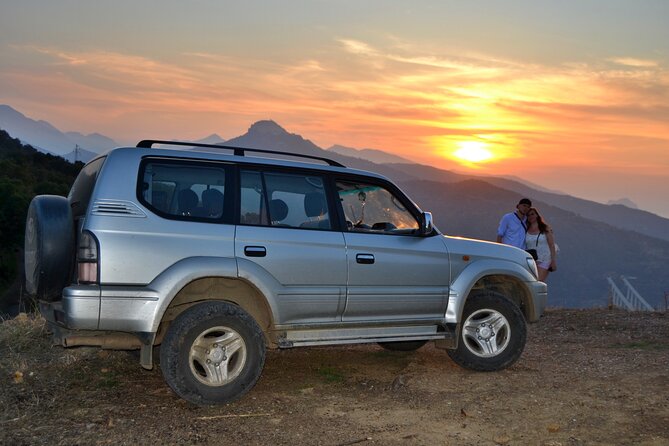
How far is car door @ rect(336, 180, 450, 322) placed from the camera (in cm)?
623

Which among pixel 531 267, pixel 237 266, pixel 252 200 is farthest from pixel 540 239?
pixel 237 266

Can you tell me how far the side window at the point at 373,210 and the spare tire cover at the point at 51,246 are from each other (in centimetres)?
230

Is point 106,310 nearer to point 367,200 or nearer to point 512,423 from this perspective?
point 367,200

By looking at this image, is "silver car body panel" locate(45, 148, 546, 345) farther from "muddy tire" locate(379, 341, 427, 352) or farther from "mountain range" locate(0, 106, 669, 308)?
"mountain range" locate(0, 106, 669, 308)

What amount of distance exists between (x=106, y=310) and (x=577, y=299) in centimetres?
15811

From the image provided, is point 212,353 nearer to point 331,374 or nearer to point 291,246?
point 291,246

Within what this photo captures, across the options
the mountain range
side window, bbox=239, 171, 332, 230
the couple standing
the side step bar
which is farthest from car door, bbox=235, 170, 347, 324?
the mountain range

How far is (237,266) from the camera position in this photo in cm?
560

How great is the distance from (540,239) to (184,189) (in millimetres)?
6485

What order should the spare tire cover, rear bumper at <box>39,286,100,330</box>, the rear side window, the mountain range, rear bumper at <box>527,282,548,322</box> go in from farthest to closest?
the mountain range
rear bumper at <box>527,282,548,322</box>
the rear side window
the spare tire cover
rear bumper at <box>39,286,100,330</box>

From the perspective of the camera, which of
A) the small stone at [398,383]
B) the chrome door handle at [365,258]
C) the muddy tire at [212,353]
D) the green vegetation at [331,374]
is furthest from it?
the green vegetation at [331,374]

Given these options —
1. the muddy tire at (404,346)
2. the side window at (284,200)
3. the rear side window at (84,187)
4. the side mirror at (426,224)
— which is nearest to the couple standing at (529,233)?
the muddy tire at (404,346)

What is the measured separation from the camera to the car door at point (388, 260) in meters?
6.23

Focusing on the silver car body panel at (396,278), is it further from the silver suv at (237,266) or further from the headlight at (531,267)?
the headlight at (531,267)
